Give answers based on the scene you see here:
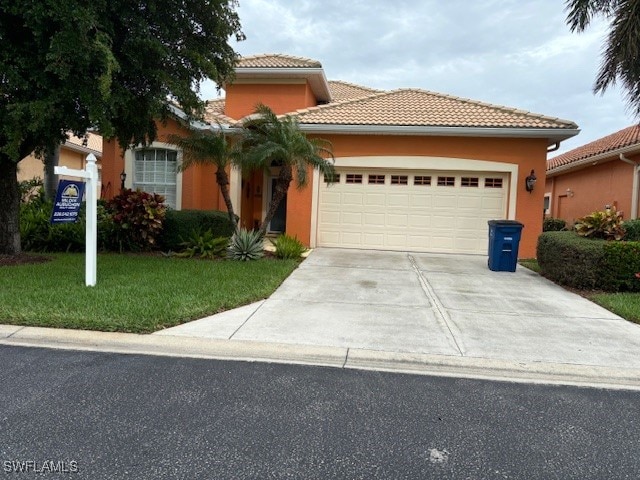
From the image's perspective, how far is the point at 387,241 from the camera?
43.2ft

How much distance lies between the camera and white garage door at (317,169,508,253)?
1288 cm

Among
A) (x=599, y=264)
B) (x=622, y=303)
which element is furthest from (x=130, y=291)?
(x=599, y=264)

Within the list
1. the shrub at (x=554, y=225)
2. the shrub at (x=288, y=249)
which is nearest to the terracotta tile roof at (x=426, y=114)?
the shrub at (x=288, y=249)

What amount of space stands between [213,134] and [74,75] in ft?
13.0

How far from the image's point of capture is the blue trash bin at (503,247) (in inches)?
401

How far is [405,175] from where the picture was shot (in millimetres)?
13062

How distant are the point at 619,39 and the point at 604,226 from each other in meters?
4.76

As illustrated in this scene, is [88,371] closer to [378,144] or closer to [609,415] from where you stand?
[609,415]

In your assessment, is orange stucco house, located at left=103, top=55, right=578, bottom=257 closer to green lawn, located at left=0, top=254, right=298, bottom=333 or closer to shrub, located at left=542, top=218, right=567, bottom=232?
green lawn, located at left=0, top=254, right=298, bottom=333

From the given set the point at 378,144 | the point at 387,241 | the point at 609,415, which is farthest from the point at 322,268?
the point at 609,415

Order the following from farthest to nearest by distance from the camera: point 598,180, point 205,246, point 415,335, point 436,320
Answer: point 598,180
point 205,246
point 436,320
point 415,335

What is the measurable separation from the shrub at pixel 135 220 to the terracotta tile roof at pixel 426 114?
4961 millimetres

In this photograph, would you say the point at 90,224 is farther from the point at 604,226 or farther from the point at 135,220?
the point at 604,226

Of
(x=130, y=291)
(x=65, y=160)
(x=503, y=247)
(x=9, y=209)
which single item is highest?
(x=65, y=160)
